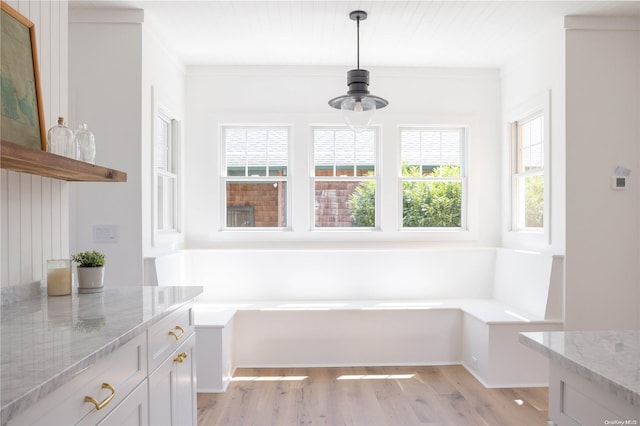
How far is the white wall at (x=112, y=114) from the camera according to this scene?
128 inches

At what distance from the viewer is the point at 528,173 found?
13.4ft

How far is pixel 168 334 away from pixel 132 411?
16.1 inches

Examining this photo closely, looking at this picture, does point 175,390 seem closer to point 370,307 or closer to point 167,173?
point 370,307

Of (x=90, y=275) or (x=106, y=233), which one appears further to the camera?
(x=106, y=233)

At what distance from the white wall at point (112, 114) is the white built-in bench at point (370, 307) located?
270mm

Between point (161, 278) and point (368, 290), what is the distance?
1.90 meters

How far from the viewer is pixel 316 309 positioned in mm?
3855

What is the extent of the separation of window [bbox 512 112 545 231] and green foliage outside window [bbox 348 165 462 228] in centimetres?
56

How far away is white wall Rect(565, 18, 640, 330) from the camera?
341cm

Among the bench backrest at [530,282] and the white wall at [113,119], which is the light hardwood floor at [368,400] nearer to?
the bench backrest at [530,282]

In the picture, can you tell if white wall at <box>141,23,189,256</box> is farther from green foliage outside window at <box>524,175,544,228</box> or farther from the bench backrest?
green foliage outside window at <box>524,175,544,228</box>

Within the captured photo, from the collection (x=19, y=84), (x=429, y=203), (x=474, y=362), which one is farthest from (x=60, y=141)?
(x=429, y=203)

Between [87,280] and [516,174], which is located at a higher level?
[516,174]

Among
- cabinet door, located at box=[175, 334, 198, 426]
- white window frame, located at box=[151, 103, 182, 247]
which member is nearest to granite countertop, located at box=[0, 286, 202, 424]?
cabinet door, located at box=[175, 334, 198, 426]
